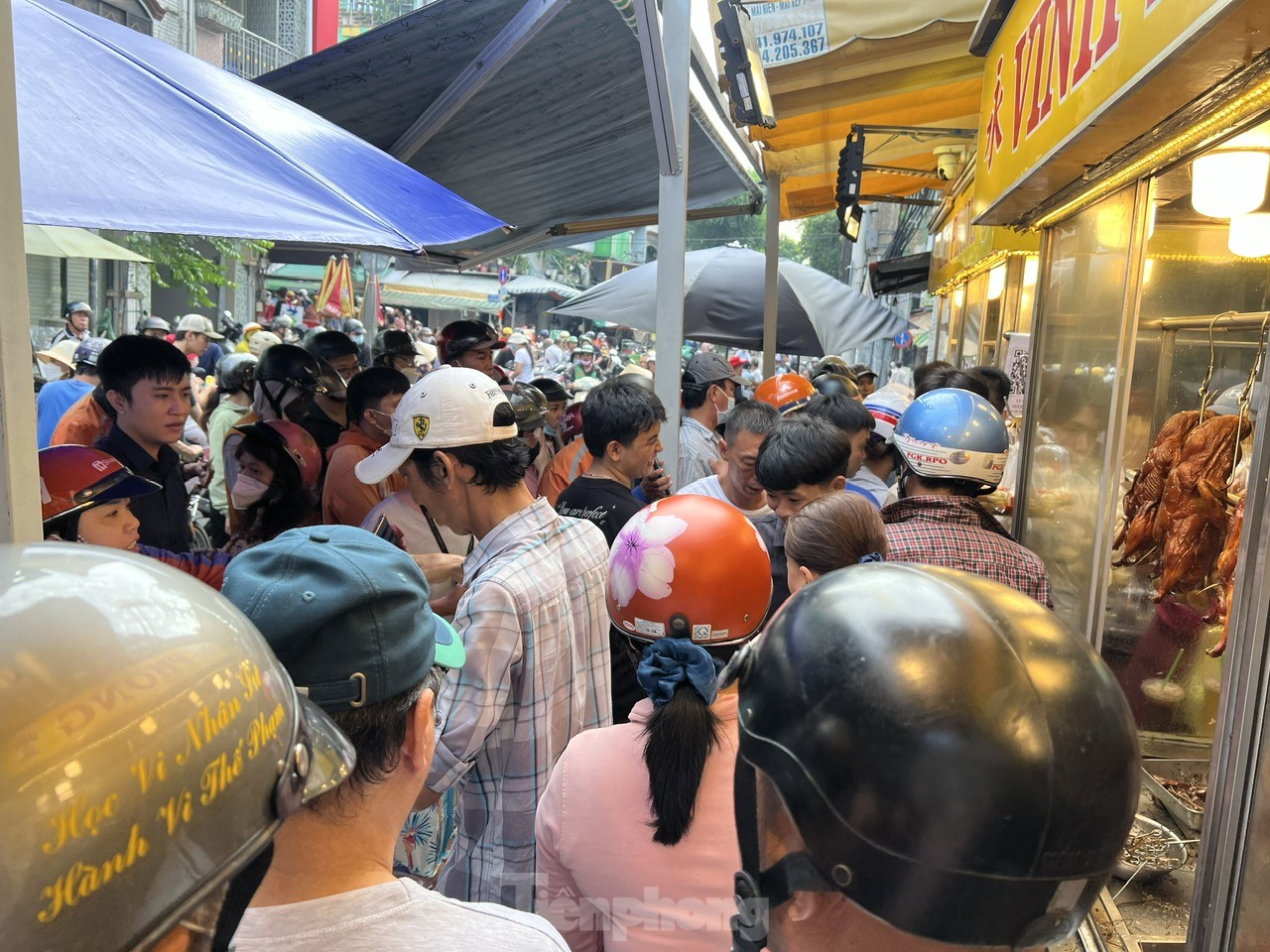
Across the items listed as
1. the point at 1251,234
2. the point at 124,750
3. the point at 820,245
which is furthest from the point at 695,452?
the point at 820,245

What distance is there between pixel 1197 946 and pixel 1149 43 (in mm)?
2144

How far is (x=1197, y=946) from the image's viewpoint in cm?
222

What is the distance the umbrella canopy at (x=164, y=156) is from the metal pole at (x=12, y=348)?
0.79 m

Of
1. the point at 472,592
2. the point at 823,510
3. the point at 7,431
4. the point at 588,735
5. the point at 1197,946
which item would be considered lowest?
the point at 1197,946

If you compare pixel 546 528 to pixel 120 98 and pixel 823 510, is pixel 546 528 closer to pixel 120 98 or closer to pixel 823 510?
pixel 823 510

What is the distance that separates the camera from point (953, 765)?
0.98 metres

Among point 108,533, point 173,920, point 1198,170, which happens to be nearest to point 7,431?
point 173,920

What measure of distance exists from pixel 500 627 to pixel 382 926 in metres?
1.03

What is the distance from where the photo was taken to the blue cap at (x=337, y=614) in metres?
1.49

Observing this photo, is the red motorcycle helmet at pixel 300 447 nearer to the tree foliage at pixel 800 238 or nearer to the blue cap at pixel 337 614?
the blue cap at pixel 337 614

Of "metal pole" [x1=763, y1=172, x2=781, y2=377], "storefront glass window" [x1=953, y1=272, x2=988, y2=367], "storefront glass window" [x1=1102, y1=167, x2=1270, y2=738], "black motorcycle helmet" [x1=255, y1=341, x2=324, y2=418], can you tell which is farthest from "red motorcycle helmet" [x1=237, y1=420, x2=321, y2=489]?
"storefront glass window" [x1=953, y1=272, x2=988, y2=367]

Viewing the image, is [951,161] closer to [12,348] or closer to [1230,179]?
[1230,179]

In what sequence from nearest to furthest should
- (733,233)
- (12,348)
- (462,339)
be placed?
(12,348) → (462,339) → (733,233)

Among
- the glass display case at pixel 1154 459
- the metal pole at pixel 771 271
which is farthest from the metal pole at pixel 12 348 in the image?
the metal pole at pixel 771 271
